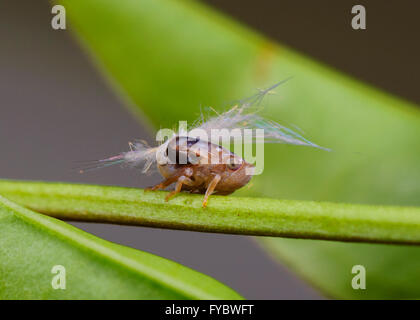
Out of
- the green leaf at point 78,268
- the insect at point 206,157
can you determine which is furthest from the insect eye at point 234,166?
the green leaf at point 78,268

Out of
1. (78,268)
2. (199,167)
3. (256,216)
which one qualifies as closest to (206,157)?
(199,167)

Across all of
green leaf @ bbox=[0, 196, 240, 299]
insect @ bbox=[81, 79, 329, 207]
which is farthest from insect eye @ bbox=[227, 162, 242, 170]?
green leaf @ bbox=[0, 196, 240, 299]

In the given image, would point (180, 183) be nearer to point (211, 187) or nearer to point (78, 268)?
point (211, 187)

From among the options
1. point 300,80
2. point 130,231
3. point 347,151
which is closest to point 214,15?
point 300,80

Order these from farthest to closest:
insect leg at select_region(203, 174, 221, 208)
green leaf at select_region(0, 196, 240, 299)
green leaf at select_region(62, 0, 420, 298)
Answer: green leaf at select_region(62, 0, 420, 298) → insect leg at select_region(203, 174, 221, 208) → green leaf at select_region(0, 196, 240, 299)

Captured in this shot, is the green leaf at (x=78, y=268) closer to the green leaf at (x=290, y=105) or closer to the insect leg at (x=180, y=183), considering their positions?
the insect leg at (x=180, y=183)

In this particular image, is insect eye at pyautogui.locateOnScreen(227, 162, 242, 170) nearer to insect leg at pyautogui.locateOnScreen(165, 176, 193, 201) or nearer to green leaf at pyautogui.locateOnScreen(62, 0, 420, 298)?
insect leg at pyautogui.locateOnScreen(165, 176, 193, 201)

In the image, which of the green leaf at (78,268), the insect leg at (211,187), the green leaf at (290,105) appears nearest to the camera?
the green leaf at (78,268)
